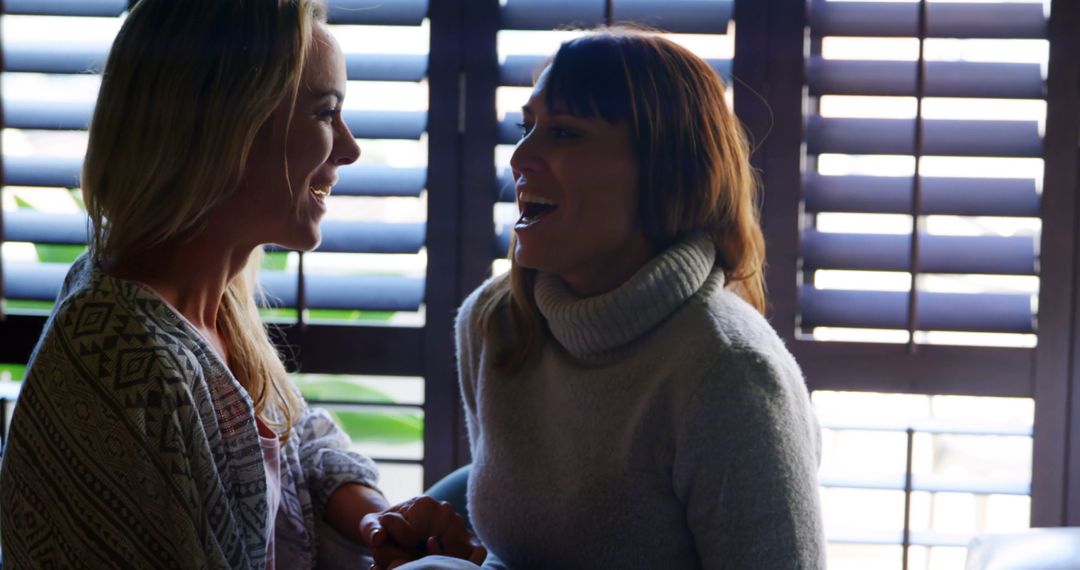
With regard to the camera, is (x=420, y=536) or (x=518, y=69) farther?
(x=518, y=69)

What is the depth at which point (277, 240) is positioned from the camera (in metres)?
1.29

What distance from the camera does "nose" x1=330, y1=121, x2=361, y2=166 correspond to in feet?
4.45

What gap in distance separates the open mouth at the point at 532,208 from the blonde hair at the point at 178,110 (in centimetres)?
31

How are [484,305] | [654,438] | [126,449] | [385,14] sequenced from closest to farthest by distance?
[126,449], [654,438], [484,305], [385,14]

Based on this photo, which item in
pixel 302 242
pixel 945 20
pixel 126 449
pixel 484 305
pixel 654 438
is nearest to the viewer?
pixel 126 449

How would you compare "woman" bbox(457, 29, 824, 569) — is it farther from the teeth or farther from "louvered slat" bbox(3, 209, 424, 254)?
"louvered slat" bbox(3, 209, 424, 254)

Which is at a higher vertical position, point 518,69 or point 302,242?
point 518,69

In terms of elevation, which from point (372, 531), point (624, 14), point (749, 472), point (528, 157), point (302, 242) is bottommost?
point (372, 531)

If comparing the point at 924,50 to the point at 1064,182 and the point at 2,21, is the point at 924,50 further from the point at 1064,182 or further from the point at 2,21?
the point at 2,21

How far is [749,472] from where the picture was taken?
43.8 inches

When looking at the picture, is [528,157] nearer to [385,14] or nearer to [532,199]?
[532,199]

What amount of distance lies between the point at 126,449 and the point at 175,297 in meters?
0.23

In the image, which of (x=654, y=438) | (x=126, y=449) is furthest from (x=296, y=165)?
(x=654, y=438)

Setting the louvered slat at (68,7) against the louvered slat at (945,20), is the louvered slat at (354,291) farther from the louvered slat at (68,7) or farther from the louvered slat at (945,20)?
the louvered slat at (945,20)
